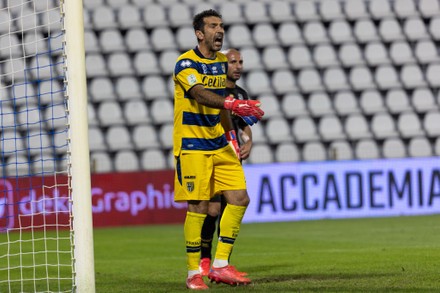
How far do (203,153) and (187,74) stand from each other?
2.02 ft

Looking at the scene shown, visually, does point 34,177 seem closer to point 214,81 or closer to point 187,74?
point 214,81

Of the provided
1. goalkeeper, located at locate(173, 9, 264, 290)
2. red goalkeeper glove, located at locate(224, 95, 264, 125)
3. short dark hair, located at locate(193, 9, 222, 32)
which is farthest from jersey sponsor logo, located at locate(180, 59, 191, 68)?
red goalkeeper glove, located at locate(224, 95, 264, 125)

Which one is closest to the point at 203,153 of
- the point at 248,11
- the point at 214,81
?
the point at 214,81

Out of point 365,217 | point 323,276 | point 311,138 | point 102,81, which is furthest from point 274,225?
point 323,276

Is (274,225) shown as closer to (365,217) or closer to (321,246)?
(365,217)

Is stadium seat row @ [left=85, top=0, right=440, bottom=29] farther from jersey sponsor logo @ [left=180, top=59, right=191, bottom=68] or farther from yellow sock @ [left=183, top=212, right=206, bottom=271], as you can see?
yellow sock @ [left=183, top=212, right=206, bottom=271]

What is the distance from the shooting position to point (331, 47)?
72.8 ft

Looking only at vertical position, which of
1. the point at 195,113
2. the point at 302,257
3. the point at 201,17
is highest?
the point at 201,17

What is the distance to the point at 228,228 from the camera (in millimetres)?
7656

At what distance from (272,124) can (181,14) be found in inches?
134

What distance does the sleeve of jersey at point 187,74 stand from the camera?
24.0 ft

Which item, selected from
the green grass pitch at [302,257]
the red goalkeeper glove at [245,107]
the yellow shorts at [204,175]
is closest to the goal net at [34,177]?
the green grass pitch at [302,257]

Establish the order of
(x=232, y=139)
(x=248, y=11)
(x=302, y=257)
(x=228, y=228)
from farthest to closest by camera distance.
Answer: (x=248, y=11) → (x=302, y=257) → (x=232, y=139) → (x=228, y=228)

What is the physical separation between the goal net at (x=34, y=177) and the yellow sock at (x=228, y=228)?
49.2 inches
